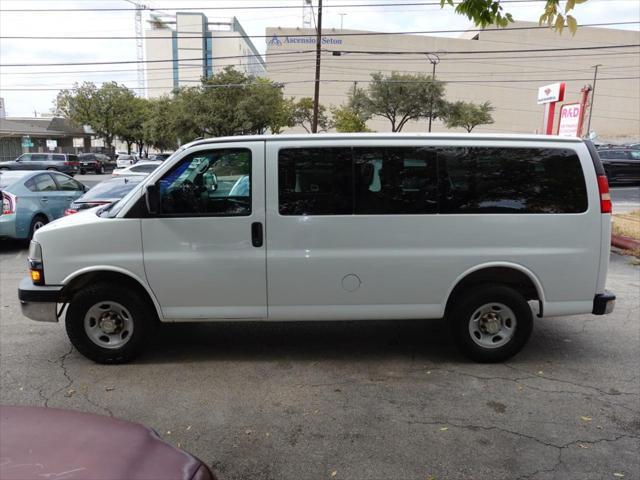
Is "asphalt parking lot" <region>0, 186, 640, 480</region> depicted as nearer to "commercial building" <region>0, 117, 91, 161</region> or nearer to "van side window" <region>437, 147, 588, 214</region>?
"van side window" <region>437, 147, 588, 214</region>

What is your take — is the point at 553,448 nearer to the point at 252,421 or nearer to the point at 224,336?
the point at 252,421

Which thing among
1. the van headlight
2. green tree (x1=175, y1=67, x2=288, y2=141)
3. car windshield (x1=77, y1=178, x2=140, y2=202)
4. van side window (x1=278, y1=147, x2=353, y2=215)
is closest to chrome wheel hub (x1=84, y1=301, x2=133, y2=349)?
the van headlight

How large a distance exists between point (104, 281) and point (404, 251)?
8.59 ft

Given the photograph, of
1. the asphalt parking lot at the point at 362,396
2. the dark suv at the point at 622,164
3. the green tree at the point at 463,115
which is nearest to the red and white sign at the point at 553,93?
the dark suv at the point at 622,164

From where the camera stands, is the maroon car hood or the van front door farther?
the van front door

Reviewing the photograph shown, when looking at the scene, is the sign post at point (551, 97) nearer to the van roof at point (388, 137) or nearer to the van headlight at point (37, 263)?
the van roof at point (388, 137)

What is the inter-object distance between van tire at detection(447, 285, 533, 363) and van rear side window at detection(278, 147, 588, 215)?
0.74m

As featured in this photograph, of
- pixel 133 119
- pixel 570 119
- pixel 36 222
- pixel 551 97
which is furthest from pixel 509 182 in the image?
pixel 133 119

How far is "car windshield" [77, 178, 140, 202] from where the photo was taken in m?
9.05

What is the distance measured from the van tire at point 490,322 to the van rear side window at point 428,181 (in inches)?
29.2

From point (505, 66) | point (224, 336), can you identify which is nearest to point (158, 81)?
point (505, 66)

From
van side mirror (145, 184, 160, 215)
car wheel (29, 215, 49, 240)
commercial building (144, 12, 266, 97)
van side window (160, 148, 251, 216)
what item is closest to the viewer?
van side mirror (145, 184, 160, 215)

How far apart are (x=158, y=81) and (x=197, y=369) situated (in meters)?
151

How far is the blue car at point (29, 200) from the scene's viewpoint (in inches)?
381
